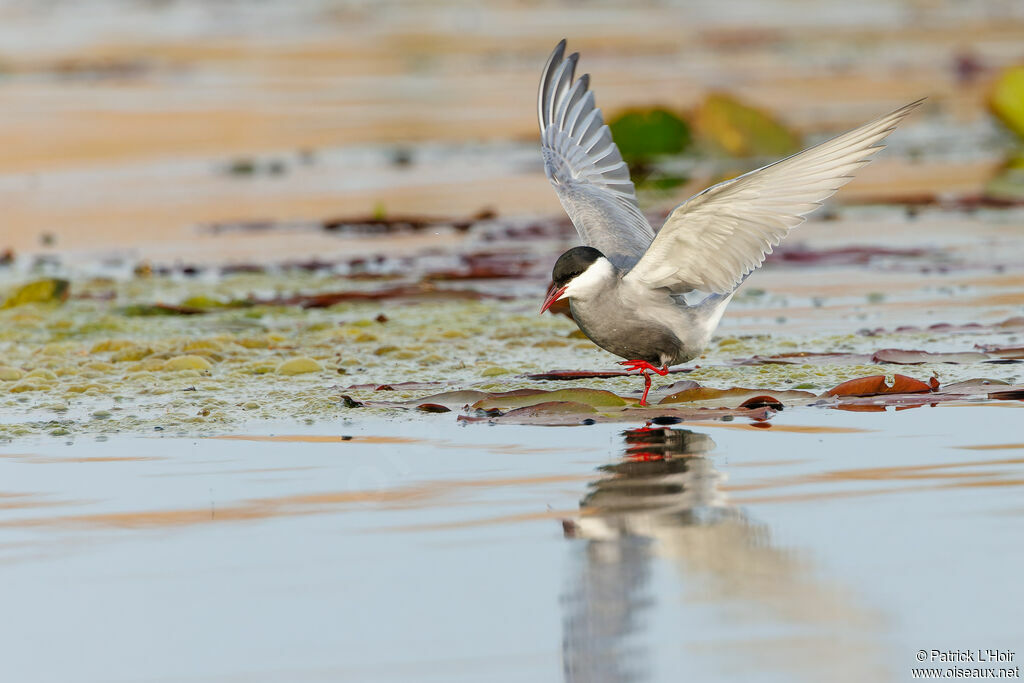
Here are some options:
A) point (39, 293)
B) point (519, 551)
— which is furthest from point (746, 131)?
point (519, 551)

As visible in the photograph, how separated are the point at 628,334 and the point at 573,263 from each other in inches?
13.1

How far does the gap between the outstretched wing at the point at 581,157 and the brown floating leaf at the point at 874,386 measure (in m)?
1.39

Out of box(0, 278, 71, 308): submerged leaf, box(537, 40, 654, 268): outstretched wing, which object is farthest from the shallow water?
box(0, 278, 71, 308): submerged leaf

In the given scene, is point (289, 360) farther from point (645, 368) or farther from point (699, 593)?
point (699, 593)

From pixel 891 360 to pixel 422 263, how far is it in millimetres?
4120

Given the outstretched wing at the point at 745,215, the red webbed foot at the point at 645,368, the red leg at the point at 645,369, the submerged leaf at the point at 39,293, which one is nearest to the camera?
the outstretched wing at the point at 745,215

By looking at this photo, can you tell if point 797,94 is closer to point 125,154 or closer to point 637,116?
point 637,116

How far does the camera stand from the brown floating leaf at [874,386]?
5.38 meters

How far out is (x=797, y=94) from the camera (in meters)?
19.4

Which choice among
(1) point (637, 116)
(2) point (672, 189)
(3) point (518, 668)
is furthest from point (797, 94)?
(3) point (518, 668)

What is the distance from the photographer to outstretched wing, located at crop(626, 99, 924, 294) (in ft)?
16.8

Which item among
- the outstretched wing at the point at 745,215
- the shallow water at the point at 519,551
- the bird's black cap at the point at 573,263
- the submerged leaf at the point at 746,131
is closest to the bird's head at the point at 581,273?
the bird's black cap at the point at 573,263

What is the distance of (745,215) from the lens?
5.33 metres

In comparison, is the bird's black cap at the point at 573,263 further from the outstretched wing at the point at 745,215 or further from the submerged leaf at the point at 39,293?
the submerged leaf at the point at 39,293
